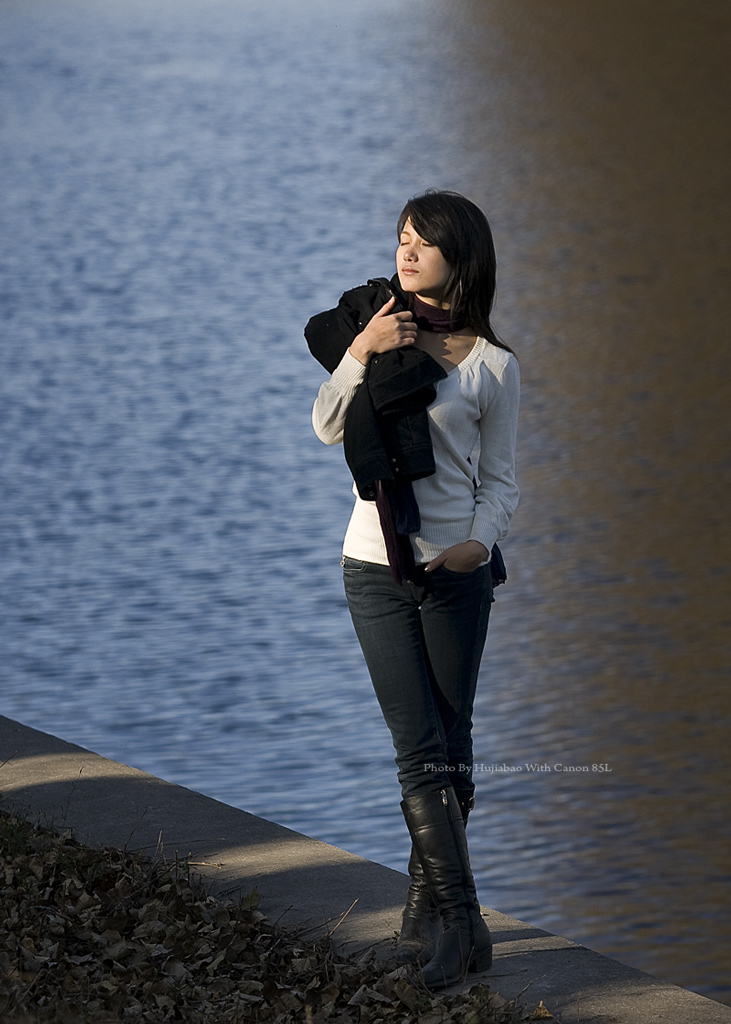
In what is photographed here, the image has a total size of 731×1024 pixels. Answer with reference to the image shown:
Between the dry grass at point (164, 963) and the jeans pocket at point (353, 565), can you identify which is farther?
the jeans pocket at point (353, 565)

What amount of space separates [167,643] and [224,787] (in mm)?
1610

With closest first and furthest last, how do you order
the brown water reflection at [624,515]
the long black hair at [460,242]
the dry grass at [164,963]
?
1. the dry grass at [164,963]
2. the long black hair at [460,242]
3. the brown water reflection at [624,515]

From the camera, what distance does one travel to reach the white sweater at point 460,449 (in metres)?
3.50

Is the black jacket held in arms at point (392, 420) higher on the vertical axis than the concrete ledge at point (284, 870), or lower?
higher

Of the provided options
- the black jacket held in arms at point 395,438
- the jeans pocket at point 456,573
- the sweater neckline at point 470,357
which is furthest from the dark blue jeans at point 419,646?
the sweater neckline at point 470,357

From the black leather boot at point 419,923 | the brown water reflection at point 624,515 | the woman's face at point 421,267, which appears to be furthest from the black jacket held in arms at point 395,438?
the brown water reflection at point 624,515

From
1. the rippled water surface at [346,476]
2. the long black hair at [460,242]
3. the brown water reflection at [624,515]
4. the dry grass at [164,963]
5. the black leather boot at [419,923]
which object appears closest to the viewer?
the dry grass at [164,963]

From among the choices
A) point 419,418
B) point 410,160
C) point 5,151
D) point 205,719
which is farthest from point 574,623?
point 5,151

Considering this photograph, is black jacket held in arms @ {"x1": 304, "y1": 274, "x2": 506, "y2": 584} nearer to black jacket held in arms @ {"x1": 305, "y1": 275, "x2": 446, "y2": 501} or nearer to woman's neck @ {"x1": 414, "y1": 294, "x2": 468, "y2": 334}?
black jacket held in arms @ {"x1": 305, "y1": 275, "x2": 446, "y2": 501}

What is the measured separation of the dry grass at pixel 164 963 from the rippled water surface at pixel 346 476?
0.97 m

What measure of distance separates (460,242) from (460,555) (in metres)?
0.74

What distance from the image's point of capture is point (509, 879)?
4695mm

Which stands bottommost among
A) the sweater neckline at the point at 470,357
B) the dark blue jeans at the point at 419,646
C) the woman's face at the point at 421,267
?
the dark blue jeans at the point at 419,646

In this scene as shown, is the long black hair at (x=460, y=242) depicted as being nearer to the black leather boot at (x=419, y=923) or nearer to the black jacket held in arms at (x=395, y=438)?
the black jacket held in arms at (x=395, y=438)
